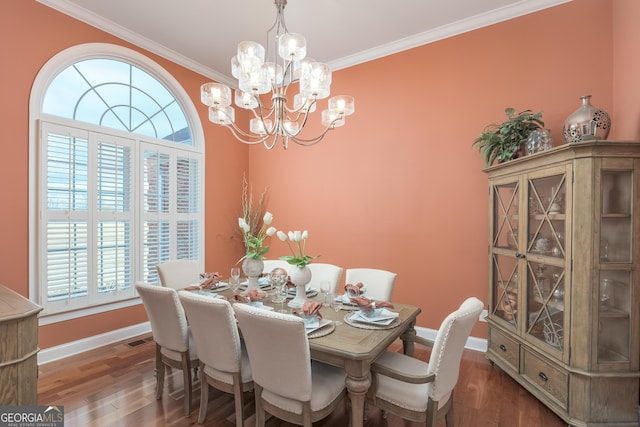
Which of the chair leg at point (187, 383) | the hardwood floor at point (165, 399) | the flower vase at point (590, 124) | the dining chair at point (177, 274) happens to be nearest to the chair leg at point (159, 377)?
the hardwood floor at point (165, 399)

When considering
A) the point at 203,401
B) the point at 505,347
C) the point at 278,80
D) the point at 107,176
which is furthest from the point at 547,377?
the point at 107,176

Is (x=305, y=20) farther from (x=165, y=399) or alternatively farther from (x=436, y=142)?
(x=165, y=399)

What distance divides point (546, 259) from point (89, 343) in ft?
13.1

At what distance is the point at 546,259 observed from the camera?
83.2 inches

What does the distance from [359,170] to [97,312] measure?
3.12 m

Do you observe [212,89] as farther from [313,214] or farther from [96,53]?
[313,214]

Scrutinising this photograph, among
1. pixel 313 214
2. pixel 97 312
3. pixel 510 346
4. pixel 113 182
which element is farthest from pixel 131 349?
pixel 510 346

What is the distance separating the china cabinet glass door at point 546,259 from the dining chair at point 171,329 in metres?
2.40

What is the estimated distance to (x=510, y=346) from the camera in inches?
95.5

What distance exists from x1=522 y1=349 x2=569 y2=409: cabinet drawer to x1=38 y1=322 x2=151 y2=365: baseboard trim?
3.67 metres

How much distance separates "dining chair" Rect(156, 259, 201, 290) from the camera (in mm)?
2723

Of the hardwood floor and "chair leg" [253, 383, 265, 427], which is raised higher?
"chair leg" [253, 383, 265, 427]

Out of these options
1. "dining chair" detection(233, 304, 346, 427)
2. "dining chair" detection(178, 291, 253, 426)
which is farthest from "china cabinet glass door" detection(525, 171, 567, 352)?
"dining chair" detection(178, 291, 253, 426)

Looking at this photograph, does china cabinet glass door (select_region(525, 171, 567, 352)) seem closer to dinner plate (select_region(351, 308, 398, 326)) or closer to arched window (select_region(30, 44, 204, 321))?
dinner plate (select_region(351, 308, 398, 326))
